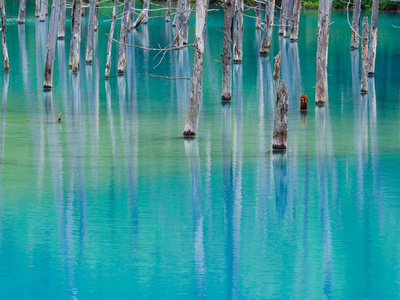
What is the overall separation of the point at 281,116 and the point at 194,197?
356 centimetres

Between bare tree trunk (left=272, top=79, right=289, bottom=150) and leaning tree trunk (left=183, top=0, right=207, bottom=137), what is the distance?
5.98 ft

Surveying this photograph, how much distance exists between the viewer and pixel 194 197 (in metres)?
13.2

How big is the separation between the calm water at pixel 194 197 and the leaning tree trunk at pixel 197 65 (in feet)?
1.90

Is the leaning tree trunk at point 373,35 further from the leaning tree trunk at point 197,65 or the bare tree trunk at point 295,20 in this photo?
the bare tree trunk at point 295,20

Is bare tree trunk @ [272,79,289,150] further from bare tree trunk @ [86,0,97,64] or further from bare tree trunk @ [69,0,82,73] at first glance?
bare tree trunk @ [86,0,97,64]

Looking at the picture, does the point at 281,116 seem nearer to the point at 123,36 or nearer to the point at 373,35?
the point at 123,36

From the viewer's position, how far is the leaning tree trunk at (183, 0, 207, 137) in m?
16.3

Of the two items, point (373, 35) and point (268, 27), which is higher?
point (268, 27)

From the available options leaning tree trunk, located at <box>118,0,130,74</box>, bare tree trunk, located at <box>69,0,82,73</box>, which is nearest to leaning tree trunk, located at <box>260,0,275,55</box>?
leaning tree trunk, located at <box>118,0,130,74</box>

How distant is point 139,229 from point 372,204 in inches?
159

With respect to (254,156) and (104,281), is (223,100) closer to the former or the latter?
(254,156)

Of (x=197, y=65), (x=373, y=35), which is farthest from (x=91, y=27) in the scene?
(x=197, y=65)

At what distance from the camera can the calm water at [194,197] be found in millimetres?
9578

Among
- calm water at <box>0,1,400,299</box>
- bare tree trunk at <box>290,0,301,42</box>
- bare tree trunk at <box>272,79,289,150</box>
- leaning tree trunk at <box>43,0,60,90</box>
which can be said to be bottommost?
calm water at <box>0,1,400,299</box>
